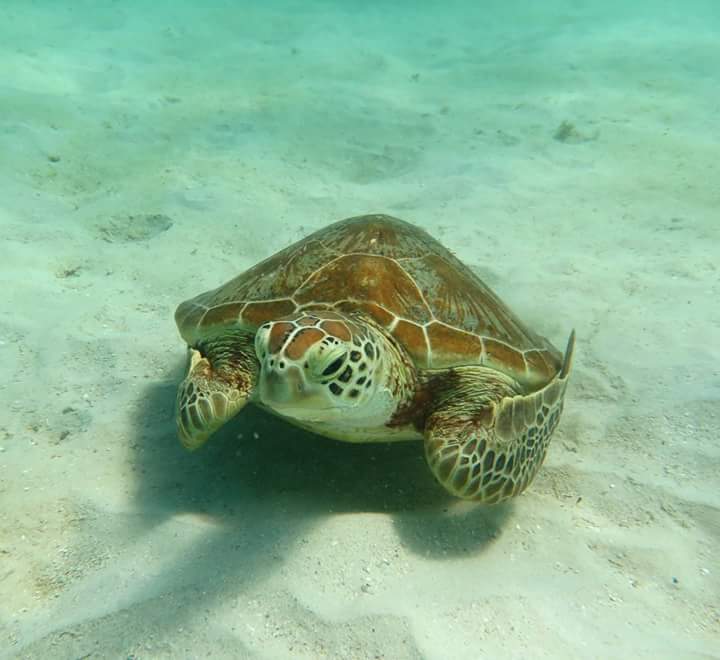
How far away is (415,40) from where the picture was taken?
54.3 ft

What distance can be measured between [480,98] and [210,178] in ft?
20.0

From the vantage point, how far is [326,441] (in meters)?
3.18

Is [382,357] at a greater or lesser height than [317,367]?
lesser

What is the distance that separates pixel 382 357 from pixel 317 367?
45 centimetres

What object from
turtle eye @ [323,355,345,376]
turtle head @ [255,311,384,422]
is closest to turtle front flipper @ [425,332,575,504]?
turtle head @ [255,311,384,422]

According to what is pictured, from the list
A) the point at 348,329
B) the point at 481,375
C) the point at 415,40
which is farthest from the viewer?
the point at 415,40

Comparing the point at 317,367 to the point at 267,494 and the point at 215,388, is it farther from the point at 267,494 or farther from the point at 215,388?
the point at 267,494

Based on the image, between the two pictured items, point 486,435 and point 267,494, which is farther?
point 267,494

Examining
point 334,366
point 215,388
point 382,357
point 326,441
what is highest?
point 334,366

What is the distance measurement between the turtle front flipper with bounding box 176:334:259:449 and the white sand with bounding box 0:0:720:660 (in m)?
0.39

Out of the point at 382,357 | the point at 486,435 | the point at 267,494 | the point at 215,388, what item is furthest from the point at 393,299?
the point at 267,494

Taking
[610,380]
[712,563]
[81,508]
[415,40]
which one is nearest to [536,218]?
[610,380]

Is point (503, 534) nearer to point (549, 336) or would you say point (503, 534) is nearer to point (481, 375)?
point (481, 375)

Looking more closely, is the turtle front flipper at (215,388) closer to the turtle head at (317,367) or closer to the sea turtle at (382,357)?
the sea turtle at (382,357)
